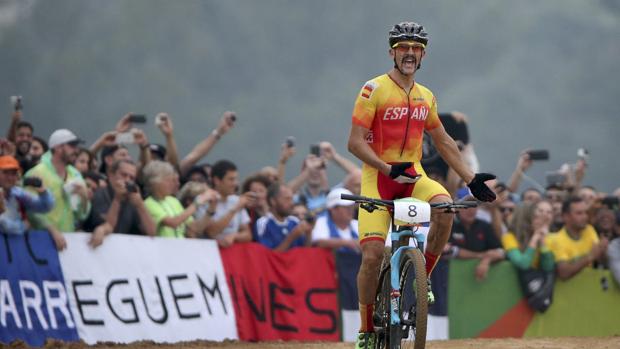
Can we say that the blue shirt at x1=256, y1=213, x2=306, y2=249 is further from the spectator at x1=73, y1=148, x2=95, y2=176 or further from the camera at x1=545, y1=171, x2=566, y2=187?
the camera at x1=545, y1=171, x2=566, y2=187

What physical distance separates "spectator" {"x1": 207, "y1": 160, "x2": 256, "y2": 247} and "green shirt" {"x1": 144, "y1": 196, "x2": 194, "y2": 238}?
0.45m

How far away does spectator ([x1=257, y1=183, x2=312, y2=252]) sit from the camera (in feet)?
50.4

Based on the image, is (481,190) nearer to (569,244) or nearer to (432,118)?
(432,118)

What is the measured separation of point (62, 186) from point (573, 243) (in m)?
7.53

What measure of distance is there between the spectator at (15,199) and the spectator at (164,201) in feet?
5.58

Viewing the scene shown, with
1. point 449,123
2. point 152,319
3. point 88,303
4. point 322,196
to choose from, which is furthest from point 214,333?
point 449,123

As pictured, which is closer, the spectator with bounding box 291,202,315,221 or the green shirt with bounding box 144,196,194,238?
the green shirt with bounding box 144,196,194,238

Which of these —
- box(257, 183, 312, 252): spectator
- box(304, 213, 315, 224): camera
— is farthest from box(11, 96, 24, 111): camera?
box(304, 213, 315, 224): camera

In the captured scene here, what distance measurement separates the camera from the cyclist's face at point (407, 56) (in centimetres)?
1004

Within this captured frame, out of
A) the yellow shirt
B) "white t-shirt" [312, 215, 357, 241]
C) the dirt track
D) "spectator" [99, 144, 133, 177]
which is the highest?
"spectator" [99, 144, 133, 177]

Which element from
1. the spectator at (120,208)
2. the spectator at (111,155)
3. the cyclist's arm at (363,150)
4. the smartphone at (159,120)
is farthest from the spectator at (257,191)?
the cyclist's arm at (363,150)

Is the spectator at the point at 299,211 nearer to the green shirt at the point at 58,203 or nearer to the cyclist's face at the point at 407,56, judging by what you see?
the green shirt at the point at 58,203

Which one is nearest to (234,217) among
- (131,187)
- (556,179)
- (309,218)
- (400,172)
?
(309,218)

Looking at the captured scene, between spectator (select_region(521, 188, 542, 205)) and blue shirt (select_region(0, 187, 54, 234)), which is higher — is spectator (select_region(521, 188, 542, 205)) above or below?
below
